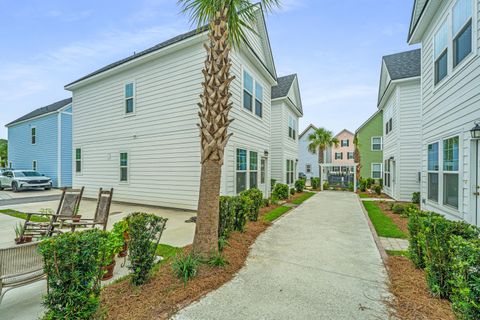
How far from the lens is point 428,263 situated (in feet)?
10.4

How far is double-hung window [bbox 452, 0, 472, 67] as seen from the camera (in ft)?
17.4

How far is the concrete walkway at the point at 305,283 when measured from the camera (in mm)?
2721

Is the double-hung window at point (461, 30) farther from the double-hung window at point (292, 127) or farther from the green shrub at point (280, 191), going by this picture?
the double-hung window at point (292, 127)

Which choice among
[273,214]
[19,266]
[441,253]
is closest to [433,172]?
[273,214]

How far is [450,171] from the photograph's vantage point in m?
6.23

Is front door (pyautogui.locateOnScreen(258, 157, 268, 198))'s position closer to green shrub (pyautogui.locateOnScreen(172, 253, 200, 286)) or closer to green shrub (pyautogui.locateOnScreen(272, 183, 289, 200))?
green shrub (pyautogui.locateOnScreen(272, 183, 289, 200))

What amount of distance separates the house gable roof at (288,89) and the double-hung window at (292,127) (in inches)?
45.4

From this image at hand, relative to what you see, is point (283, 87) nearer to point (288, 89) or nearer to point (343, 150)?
point (288, 89)

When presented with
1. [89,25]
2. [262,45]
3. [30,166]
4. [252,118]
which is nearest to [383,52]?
[262,45]

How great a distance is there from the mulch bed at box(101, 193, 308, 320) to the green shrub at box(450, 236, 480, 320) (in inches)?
108

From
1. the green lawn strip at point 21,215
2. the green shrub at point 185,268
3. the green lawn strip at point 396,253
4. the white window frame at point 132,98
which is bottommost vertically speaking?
the green lawn strip at point 21,215

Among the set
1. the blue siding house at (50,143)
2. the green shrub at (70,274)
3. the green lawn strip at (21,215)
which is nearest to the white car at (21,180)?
the blue siding house at (50,143)

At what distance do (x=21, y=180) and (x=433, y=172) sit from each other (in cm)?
2375

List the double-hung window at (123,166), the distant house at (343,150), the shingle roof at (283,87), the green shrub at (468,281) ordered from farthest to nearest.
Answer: the distant house at (343,150) < the shingle roof at (283,87) < the double-hung window at (123,166) < the green shrub at (468,281)
